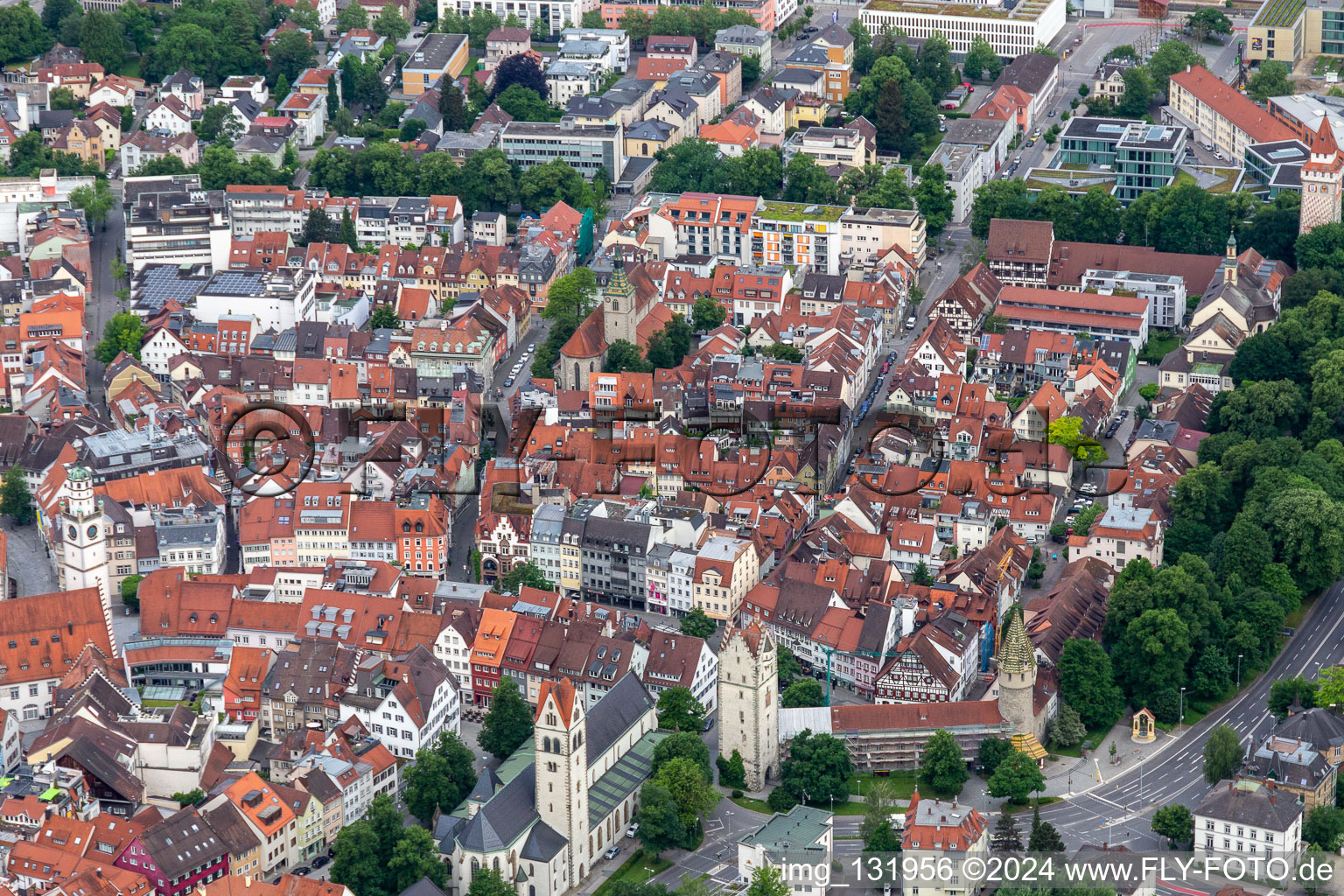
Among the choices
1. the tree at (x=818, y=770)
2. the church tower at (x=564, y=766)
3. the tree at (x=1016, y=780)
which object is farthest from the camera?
the tree at (x=818, y=770)

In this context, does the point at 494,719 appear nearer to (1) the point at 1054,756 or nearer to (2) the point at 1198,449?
(1) the point at 1054,756

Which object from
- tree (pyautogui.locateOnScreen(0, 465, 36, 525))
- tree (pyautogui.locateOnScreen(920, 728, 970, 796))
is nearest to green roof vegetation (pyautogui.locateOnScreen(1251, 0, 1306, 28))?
tree (pyautogui.locateOnScreen(920, 728, 970, 796))

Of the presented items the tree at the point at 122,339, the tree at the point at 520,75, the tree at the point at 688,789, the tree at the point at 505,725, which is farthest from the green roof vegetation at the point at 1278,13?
the tree at the point at 688,789

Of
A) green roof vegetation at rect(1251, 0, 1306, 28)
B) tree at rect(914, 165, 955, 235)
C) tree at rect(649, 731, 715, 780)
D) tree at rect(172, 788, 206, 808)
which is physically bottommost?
tree at rect(172, 788, 206, 808)

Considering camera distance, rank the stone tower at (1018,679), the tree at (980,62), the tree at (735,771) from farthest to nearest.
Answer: the tree at (980,62)
the stone tower at (1018,679)
the tree at (735,771)

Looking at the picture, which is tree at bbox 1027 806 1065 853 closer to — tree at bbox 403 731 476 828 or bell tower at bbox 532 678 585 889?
bell tower at bbox 532 678 585 889

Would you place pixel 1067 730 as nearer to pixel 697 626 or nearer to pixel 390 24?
pixel 697 626

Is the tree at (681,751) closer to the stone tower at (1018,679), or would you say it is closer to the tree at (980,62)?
the stone tower at (1018,679)
